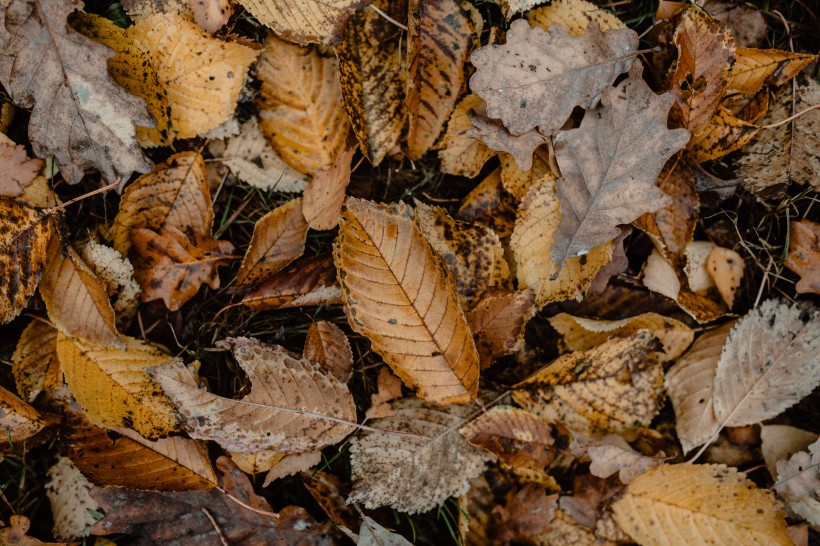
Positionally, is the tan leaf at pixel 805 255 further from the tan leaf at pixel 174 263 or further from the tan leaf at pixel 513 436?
the tan leaf at pixel 174 263

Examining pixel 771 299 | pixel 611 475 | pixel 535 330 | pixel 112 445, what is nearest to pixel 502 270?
pixel 535 330

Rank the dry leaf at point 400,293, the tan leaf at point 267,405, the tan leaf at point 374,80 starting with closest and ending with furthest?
the dry leaf at point 400,293 → the tan leaf at point 267,405 → the tan leaf at point 374,80

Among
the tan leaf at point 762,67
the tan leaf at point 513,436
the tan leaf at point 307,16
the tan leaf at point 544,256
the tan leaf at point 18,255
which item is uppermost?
the tan leaf at point 307,16

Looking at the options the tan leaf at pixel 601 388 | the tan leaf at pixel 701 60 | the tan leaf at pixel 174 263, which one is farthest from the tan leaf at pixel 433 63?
the tan leaf at pixel 601 388

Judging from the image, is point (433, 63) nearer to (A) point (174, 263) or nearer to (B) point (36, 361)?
(A) point (174, 263)

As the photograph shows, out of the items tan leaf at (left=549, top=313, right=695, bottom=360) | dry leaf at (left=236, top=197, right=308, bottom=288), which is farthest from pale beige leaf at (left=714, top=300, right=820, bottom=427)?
dry leaf at (left=236, top=197, right=308, bottom=288)

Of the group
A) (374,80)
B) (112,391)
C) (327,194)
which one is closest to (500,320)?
(327,194)
